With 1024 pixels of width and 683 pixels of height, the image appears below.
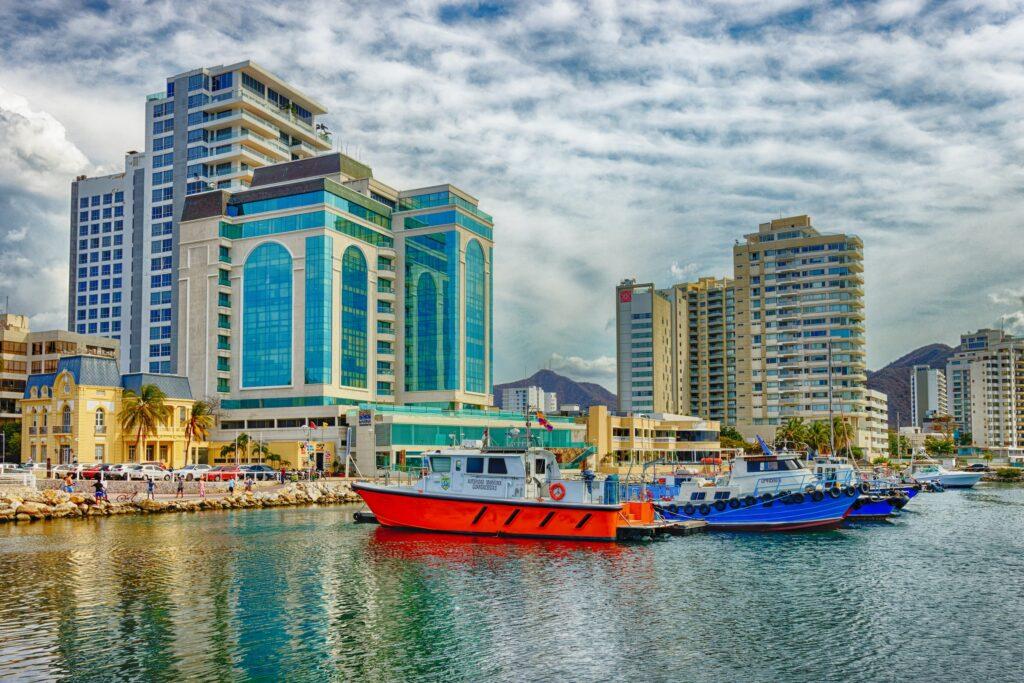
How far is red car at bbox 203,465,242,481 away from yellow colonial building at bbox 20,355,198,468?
12.0 m

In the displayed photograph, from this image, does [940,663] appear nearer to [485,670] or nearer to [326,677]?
[485,670]

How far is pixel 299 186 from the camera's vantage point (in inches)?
4584

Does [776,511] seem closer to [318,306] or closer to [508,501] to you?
[508,501]

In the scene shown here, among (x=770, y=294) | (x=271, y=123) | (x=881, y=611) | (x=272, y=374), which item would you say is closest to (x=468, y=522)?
(x=881, y=611)

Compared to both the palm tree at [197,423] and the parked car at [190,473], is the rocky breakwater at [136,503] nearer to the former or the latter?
the parked car at [190,473]

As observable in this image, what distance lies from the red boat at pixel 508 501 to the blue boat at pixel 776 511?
7766 millimetres

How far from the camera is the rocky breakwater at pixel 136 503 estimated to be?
5834 cm

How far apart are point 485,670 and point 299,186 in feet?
330

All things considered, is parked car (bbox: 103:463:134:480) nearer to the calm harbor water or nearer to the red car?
the red car

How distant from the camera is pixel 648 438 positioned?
145 metres

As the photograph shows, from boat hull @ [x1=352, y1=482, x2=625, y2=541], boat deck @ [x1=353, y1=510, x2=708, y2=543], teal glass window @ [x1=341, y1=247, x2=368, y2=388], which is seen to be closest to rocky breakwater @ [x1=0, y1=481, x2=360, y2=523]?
boat deck @ [x1=353, y1=510, x2=708, y2=543]

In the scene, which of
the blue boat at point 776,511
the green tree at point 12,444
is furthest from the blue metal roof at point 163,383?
the blue boat at point 776,511

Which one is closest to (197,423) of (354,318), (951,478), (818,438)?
(354,318)

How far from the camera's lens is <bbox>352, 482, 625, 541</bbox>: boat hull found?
47.9 metres
